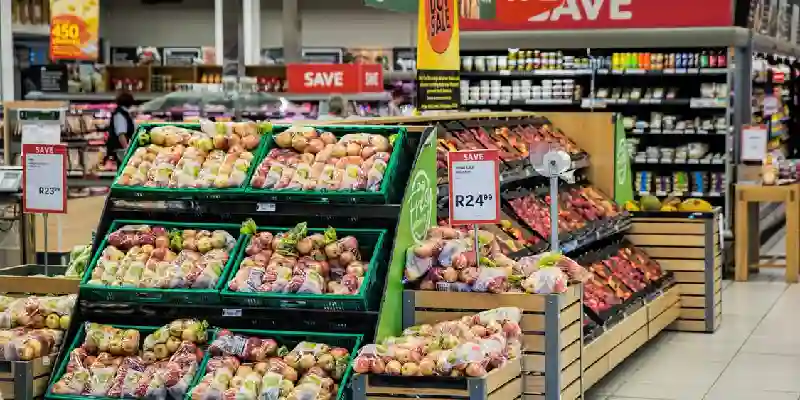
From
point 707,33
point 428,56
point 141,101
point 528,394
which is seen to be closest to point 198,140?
point 528,394

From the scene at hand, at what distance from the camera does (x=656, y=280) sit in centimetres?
862

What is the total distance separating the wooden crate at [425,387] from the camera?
4629 millimetres

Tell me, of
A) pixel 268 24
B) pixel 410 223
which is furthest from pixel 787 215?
pixel 268 24

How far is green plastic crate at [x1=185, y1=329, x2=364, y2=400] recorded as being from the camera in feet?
16.2

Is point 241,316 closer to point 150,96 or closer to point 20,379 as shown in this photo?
point 20,379

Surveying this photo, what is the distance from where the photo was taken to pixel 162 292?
17.0ft

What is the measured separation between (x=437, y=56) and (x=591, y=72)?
4.99 metres

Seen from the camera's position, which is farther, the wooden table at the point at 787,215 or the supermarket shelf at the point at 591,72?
the supermarket shelf at the point at 591,72

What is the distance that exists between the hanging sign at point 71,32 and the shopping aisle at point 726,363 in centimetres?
949

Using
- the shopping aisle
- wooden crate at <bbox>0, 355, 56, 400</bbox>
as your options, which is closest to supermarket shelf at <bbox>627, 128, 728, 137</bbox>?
the shopping aisle

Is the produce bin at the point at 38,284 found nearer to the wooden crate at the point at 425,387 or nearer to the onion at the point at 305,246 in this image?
the onion at the point at 305,246

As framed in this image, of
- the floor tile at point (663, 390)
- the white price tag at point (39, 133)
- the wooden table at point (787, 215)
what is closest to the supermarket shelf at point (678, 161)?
the wooden table at point (787, 215)

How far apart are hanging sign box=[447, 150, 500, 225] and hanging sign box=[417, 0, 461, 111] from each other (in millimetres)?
2463

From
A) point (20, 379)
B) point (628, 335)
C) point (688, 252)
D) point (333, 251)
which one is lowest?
point (628, 335)
